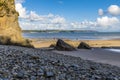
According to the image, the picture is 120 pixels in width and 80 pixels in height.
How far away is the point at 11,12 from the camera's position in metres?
36.9

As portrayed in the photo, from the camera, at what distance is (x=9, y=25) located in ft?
119

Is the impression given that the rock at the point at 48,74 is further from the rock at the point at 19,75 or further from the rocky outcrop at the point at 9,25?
the rocky outcrop at the point at 9,25

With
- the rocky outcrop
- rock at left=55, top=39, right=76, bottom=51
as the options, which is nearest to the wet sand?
rock at left=55, top=39, right=76, bottom=51

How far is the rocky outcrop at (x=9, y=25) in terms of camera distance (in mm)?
34825

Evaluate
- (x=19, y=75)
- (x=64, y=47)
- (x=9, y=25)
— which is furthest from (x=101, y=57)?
(x=19, y=75)

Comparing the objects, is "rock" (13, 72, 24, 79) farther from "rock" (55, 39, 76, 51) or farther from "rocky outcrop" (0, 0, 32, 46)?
"rock" (55, 39, 76, 51)

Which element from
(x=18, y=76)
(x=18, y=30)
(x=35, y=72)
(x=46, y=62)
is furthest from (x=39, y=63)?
(x=18, y=30)

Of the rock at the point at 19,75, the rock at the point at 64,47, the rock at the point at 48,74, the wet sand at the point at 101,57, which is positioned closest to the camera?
the rock at the point at 19,75

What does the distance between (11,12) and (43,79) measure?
26.0 metres

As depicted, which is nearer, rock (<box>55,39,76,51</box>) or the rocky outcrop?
the rocky outcrop

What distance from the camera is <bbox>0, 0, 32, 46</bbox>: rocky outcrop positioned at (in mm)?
34825

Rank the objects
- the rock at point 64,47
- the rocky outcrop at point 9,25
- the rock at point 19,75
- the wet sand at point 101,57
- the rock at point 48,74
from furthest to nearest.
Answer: the rock at point 64,47
the rocky outcrop at point 9,25
the wet sand at point 101,57
the rock at point 48,74
the rock at point 19,75

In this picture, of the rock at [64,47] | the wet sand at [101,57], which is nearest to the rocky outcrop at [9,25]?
the rock at [64,47]

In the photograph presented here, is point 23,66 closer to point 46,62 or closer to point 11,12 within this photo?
point 46,62
